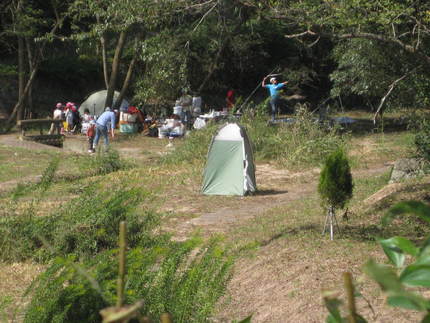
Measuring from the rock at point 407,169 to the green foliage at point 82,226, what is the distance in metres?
4.20

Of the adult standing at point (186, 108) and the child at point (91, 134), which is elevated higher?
the adult standing at point (186, 108)

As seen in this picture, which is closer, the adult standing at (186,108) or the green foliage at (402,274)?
the green foliage at (402,274)

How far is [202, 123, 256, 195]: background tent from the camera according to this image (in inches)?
541

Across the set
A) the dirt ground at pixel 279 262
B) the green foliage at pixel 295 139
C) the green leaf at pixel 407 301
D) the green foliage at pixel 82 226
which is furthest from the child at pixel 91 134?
the green leaf at pixel 407 301

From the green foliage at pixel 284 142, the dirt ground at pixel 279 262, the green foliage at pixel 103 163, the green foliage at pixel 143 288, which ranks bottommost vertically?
the green foliage at pixel 103 163

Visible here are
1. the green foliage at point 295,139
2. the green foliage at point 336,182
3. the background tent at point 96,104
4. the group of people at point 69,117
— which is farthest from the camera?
the background tent at point 96,104

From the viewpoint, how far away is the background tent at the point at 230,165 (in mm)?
13750

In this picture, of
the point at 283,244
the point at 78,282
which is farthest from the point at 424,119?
the point at 78,282

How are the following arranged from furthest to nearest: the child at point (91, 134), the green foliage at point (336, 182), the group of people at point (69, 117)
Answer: the group of people at point (69, 117)
the child at point (91, 134)
the green foliage at point (336, 182)

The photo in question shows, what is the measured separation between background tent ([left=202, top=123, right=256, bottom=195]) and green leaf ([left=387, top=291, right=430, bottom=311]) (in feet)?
41.8

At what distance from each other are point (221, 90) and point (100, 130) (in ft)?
48.1

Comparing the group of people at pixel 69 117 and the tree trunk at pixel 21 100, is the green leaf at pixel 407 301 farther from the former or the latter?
the tree trunk at pixel 21 100

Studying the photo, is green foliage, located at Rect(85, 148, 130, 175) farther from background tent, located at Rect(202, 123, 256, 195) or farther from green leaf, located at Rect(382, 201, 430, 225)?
green leaf, located at Rect(382, 201, 430, 225)

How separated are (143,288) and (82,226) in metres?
4.26
